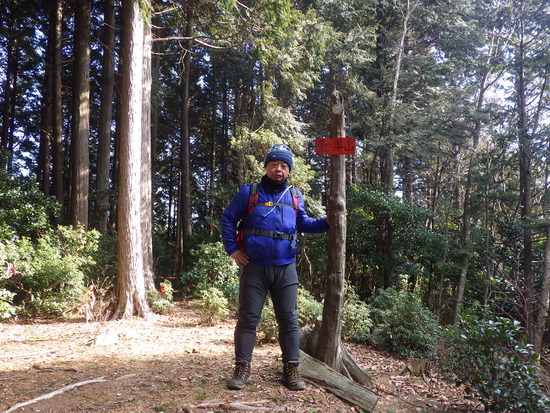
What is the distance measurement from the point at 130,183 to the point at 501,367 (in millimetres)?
6186

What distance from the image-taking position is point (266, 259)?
A: 3170 mm

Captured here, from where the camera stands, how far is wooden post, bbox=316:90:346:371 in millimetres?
3604

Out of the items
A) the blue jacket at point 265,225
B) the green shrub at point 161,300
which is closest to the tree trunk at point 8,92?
the green shrub at point 161,300

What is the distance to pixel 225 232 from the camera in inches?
127

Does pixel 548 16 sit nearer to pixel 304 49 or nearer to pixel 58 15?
pixel 304 49

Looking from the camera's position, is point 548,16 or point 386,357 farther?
point 548,16

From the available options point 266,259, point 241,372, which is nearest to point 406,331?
point 241,372

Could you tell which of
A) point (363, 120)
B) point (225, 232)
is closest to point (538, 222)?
point (363, 120)

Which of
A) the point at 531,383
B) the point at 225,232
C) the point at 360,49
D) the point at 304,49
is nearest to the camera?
the point at 225,232

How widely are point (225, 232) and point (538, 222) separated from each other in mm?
12984

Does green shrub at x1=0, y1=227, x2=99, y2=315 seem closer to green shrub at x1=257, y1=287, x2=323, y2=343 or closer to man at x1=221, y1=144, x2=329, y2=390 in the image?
green shrub at x1=257, y1=287, x2=323, y2=343

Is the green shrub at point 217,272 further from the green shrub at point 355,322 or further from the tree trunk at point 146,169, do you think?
the green shrub at point 355,322

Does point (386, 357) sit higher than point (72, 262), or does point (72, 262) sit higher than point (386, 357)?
point (72, 262)

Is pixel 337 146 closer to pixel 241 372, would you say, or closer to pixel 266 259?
pixel 266 259
